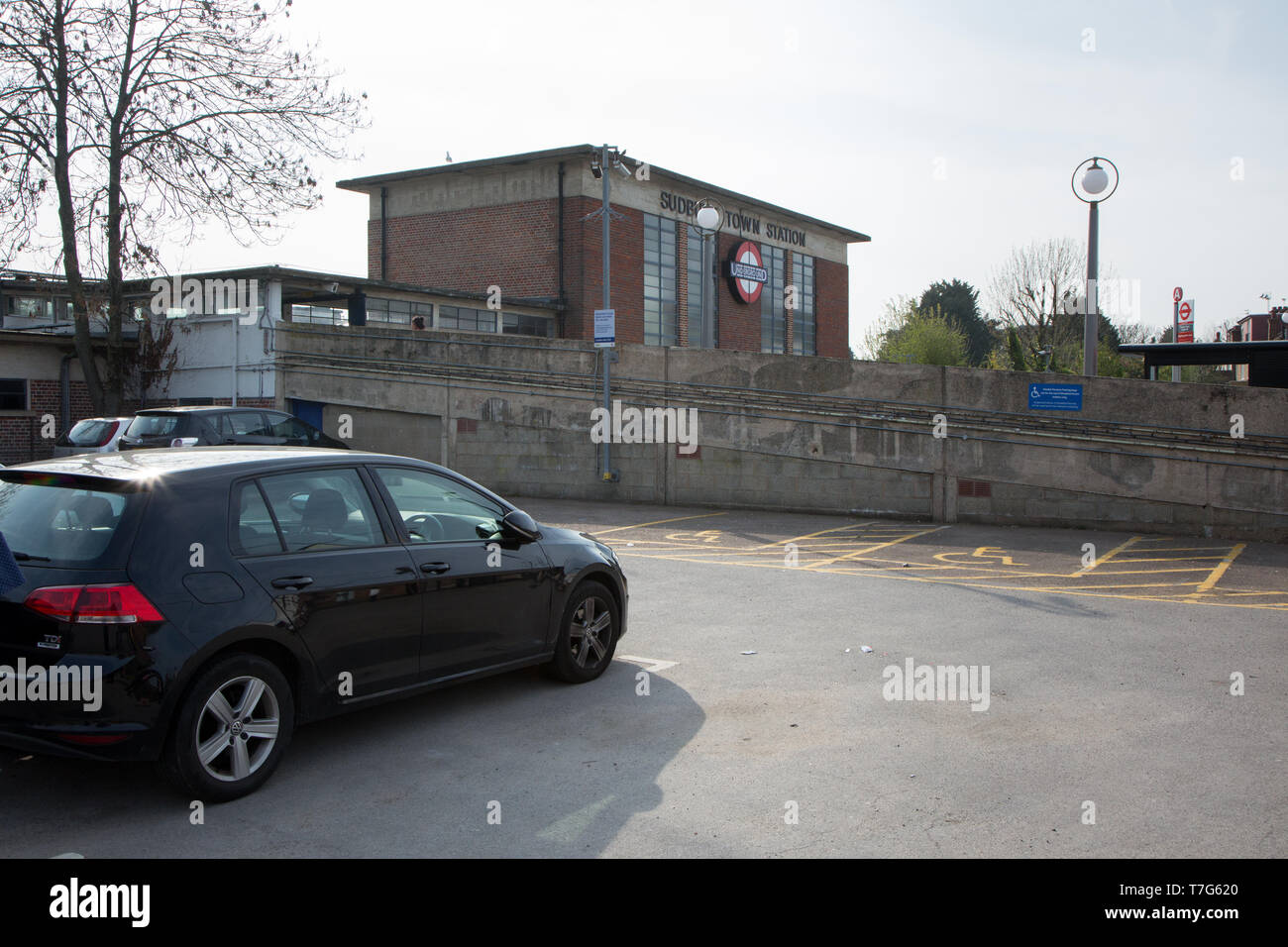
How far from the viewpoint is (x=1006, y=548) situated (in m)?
13.7

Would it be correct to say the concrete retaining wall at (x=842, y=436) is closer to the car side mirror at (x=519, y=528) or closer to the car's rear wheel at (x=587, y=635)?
the car's rear wheel at (x=587, y=635)

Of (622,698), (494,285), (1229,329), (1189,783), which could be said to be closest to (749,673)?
(622,698)

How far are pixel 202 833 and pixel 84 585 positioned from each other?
1.16 metres

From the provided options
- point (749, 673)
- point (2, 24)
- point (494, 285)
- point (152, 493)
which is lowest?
point (749, 673)

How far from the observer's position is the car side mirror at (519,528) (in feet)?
20.7

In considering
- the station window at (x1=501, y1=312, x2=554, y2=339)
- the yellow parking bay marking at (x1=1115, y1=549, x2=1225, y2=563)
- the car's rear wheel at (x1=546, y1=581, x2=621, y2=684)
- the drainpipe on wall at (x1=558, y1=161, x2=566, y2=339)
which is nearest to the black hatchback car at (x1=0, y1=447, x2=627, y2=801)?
the car's rear wheel at (x1=546, y1=581, x2=621, y2=684)

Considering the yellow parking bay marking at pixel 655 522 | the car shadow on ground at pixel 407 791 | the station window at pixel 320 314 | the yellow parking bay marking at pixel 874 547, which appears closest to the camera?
the car shadow on ground at pixel 407 791

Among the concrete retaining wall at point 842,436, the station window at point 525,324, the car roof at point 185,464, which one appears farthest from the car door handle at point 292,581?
the station window at point 525,324

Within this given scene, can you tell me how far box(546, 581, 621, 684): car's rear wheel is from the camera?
6684 millimetres

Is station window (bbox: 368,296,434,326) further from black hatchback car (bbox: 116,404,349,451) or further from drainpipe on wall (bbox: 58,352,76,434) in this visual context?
black hatchback car (bbox: 116,404,349,451)

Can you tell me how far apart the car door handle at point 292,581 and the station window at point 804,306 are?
36.8m

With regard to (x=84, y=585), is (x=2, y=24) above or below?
above

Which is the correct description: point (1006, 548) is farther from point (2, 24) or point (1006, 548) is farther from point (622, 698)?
point (2, 24)

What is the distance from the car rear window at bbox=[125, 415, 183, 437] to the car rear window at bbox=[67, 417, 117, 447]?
69.2 inches
